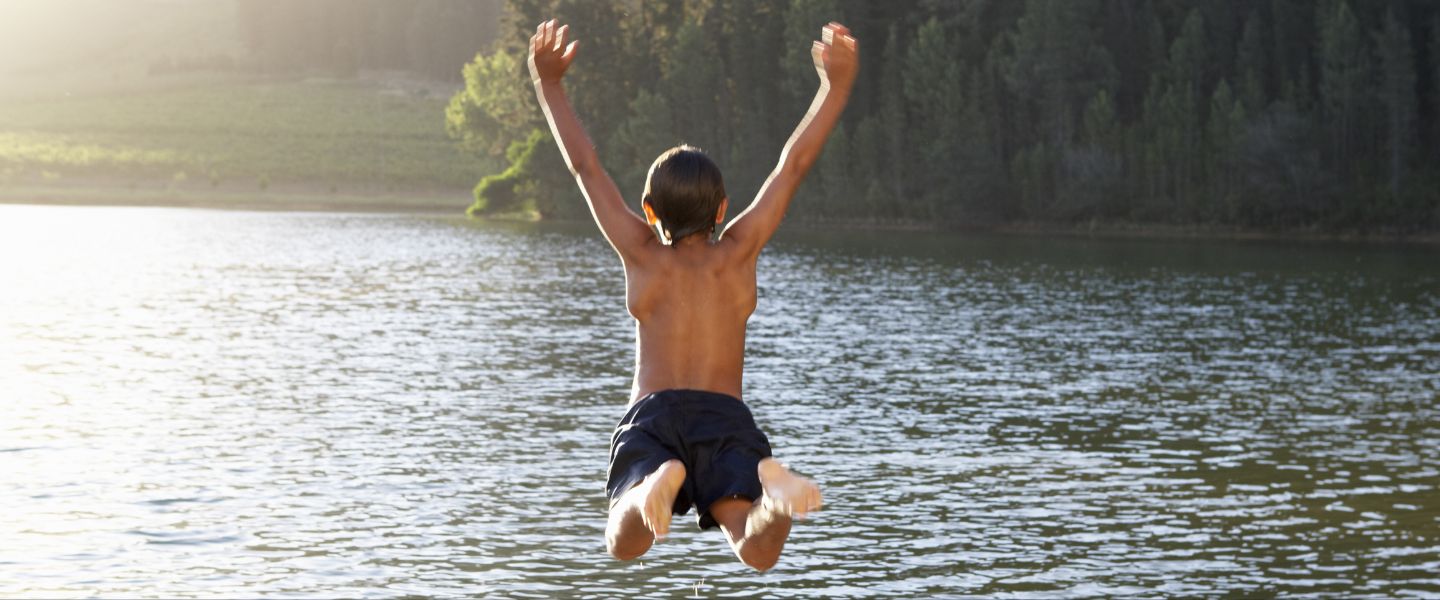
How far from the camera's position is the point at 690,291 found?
899cm

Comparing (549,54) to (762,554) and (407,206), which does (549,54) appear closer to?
(762,554)

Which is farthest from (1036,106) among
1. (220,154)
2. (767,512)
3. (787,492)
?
(787,492)

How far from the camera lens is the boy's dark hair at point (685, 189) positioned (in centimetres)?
853

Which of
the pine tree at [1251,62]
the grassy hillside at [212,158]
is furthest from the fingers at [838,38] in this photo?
the grassy hillside at [212,158]

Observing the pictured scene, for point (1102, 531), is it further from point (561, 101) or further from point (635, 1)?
point (635, 1)

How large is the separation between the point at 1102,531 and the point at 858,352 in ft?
74.6

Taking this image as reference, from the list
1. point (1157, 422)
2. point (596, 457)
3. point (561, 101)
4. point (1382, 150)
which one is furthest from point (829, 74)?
point (1382, 150)

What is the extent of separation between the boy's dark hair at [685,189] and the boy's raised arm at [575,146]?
0.56 feet

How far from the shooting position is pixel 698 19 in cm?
13275

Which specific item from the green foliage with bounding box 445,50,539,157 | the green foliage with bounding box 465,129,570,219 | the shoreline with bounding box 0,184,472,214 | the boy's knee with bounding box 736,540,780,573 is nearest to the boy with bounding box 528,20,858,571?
the boy's knee with bounding box 736,540,780,573

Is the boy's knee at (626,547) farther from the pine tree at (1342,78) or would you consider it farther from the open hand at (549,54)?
the pine tree at (1342,78)

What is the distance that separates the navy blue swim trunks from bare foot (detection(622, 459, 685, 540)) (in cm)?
37

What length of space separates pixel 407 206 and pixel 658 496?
165581mm

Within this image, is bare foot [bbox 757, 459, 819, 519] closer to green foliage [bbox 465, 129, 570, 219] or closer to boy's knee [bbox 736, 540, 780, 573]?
boy's knee [bbox 736, 540, 780, 573]
